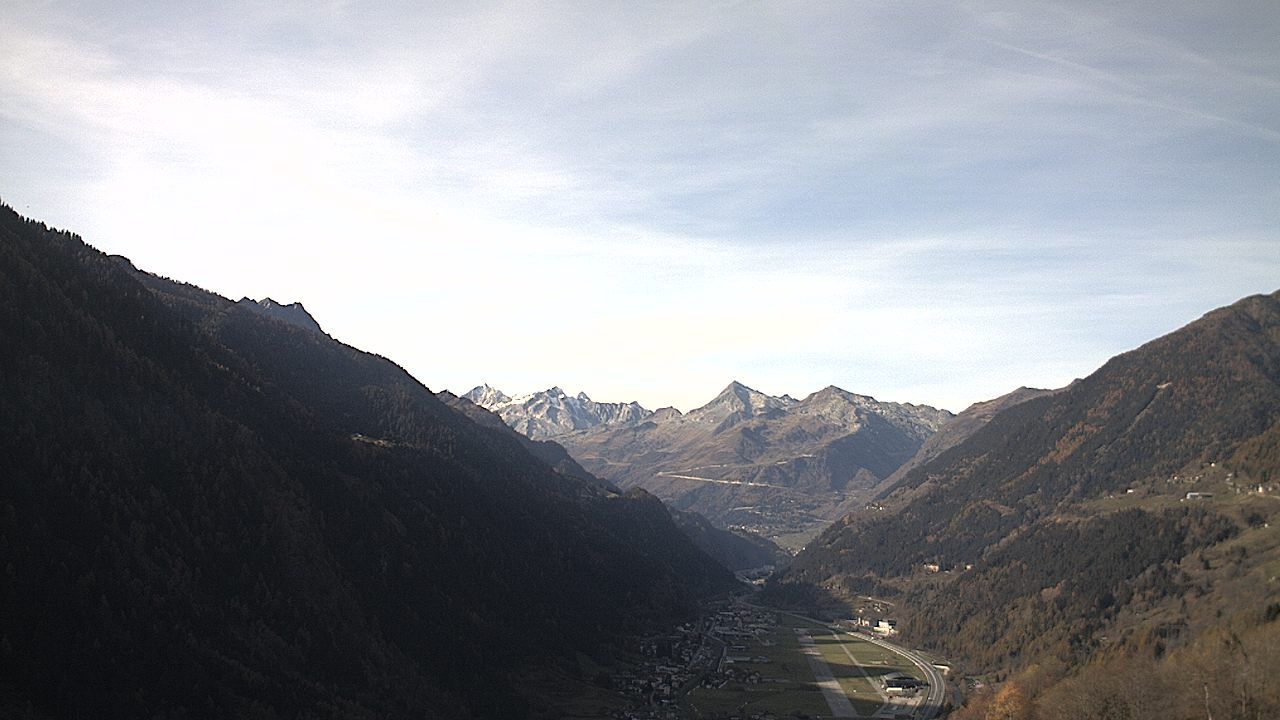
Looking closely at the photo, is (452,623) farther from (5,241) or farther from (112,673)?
(5,241)

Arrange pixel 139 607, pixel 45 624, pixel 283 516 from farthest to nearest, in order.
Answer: pixel 283 516 → pixel 139 607 → pixel 45 624

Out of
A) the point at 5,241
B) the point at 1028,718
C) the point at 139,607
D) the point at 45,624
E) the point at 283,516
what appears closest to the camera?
the point at 45,624

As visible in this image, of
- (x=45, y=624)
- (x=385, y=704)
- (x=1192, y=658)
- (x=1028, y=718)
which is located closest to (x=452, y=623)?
(x=385, y=704)

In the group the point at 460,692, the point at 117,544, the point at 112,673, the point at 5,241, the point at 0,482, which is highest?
the point at 5,241

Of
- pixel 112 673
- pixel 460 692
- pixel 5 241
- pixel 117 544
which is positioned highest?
pixel 5 241

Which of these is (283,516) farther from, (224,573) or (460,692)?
(460,692)

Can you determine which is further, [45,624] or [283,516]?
[283,516]

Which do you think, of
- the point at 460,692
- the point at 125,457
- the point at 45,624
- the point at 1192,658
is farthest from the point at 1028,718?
the point at 125,457

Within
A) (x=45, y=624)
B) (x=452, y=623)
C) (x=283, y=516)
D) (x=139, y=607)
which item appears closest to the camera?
(x=45, y=624)

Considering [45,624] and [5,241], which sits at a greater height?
[5,241]
